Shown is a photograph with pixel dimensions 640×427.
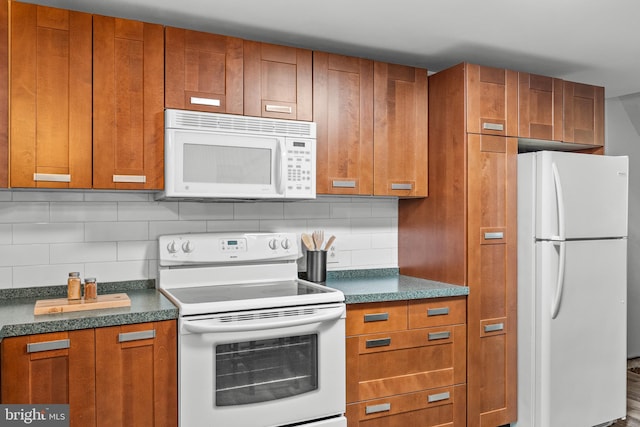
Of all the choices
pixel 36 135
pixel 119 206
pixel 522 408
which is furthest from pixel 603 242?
pixel 36 135

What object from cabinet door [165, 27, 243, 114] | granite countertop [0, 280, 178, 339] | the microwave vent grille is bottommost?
granite countertop [0, 280, 178, 339]

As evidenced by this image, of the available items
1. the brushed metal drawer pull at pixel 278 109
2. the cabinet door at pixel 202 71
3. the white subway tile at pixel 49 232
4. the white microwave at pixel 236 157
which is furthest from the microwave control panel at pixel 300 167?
the white subway tile at pixel 49 232

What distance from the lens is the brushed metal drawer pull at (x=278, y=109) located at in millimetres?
2773

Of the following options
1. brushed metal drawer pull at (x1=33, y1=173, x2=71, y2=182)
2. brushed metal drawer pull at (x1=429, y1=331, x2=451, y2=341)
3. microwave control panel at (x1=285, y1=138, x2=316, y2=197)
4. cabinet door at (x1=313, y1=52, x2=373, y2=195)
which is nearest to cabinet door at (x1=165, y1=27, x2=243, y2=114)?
microwave control panel at (x1=285, y1=138, x2=316, y2=197)

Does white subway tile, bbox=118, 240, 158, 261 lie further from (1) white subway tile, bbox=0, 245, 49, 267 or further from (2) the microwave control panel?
(2) the microwave control panel

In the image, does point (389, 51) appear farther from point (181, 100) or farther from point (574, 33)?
point (181, 100)

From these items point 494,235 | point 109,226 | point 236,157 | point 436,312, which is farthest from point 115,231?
point 494,235

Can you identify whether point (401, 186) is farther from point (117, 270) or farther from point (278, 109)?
point (117, 270)

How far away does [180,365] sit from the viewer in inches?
89.7

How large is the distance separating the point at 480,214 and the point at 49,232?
2360 mm

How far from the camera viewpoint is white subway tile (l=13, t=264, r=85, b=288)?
2576mm

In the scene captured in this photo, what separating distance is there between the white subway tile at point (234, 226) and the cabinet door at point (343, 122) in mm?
491

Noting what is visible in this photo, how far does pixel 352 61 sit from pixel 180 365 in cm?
190

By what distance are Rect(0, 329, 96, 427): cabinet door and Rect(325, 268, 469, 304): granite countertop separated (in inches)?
48.9
